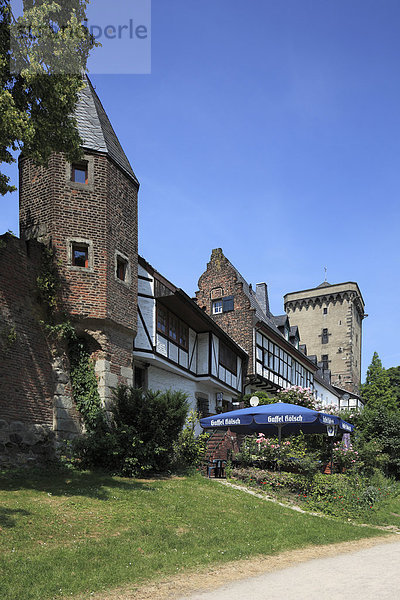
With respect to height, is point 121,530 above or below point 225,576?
above

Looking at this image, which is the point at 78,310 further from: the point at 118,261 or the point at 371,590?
the point at 371,590

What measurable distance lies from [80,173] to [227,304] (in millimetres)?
17554

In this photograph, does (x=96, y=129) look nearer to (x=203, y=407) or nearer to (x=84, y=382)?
(x=84, y=382)

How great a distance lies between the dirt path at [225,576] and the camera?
22.4 ft

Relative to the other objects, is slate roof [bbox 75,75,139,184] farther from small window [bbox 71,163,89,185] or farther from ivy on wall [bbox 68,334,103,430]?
ivy on wall [bbox 68,334,103,430]

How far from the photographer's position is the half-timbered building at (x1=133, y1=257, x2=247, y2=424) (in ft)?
68.4

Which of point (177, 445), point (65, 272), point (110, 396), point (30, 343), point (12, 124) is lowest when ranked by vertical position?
point (177, 445)

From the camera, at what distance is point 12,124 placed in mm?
11367

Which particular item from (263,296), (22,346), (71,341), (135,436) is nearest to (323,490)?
(135,436)

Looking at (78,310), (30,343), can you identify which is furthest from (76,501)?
(78,310)

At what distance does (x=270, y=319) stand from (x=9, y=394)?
96.0ft

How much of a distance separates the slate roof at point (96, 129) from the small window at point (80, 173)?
64 centimetres

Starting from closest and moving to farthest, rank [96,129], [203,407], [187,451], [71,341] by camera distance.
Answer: [71,341] < [187,451] < [96,129] < [203,407]

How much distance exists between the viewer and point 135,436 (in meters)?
15.6
